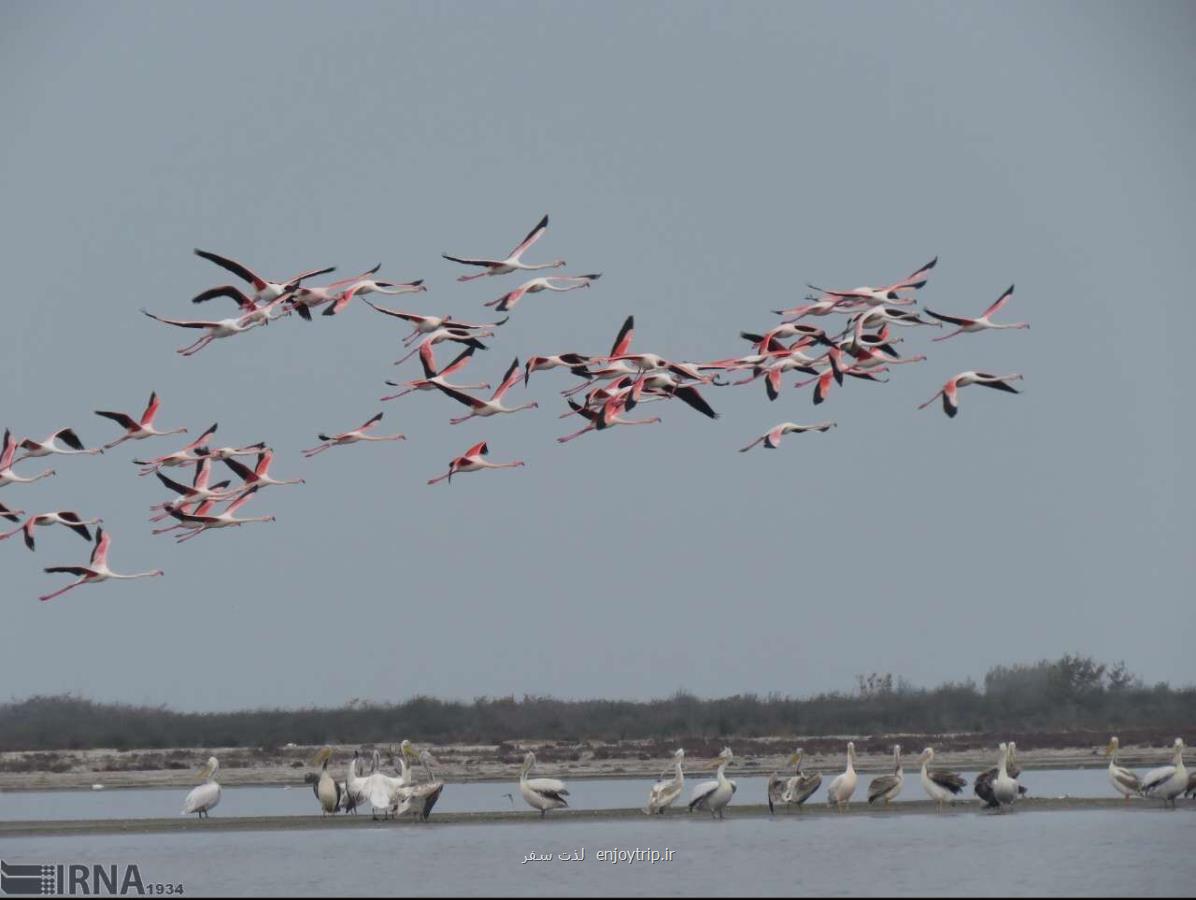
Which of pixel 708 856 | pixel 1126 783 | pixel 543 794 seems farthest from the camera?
pixel 1126 783

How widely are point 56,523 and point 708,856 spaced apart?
539 inches

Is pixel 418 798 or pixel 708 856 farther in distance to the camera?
pixel 418 798

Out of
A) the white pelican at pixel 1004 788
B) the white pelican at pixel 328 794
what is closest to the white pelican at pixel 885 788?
the white pelican at pixel 1004 788

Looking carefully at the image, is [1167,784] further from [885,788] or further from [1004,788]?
[885,788]

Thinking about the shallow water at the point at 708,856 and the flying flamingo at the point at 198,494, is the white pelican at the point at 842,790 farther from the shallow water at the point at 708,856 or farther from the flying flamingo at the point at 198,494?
the flying flamingo at the point at 198,494

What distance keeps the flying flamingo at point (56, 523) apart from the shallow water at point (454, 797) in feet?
15.2

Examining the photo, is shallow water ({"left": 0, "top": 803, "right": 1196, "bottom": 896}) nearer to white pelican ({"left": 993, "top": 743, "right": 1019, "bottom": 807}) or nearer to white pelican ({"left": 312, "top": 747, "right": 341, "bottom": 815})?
white pelican ({"left": 993, "top": 743, "right": 1019, "bottom": 807})

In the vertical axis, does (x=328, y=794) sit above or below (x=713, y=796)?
above

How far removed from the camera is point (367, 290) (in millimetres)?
39625

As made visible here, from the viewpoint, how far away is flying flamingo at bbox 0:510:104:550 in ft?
126

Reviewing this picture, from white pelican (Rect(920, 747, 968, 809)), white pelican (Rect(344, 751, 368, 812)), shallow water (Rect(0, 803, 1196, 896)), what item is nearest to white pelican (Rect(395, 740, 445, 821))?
shallow water (Rect(0, 803, 1196, 896))

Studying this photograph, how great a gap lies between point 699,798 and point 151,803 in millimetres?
11962

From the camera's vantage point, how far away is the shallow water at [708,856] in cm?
2862

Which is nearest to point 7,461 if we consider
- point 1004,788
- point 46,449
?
point 46,449
